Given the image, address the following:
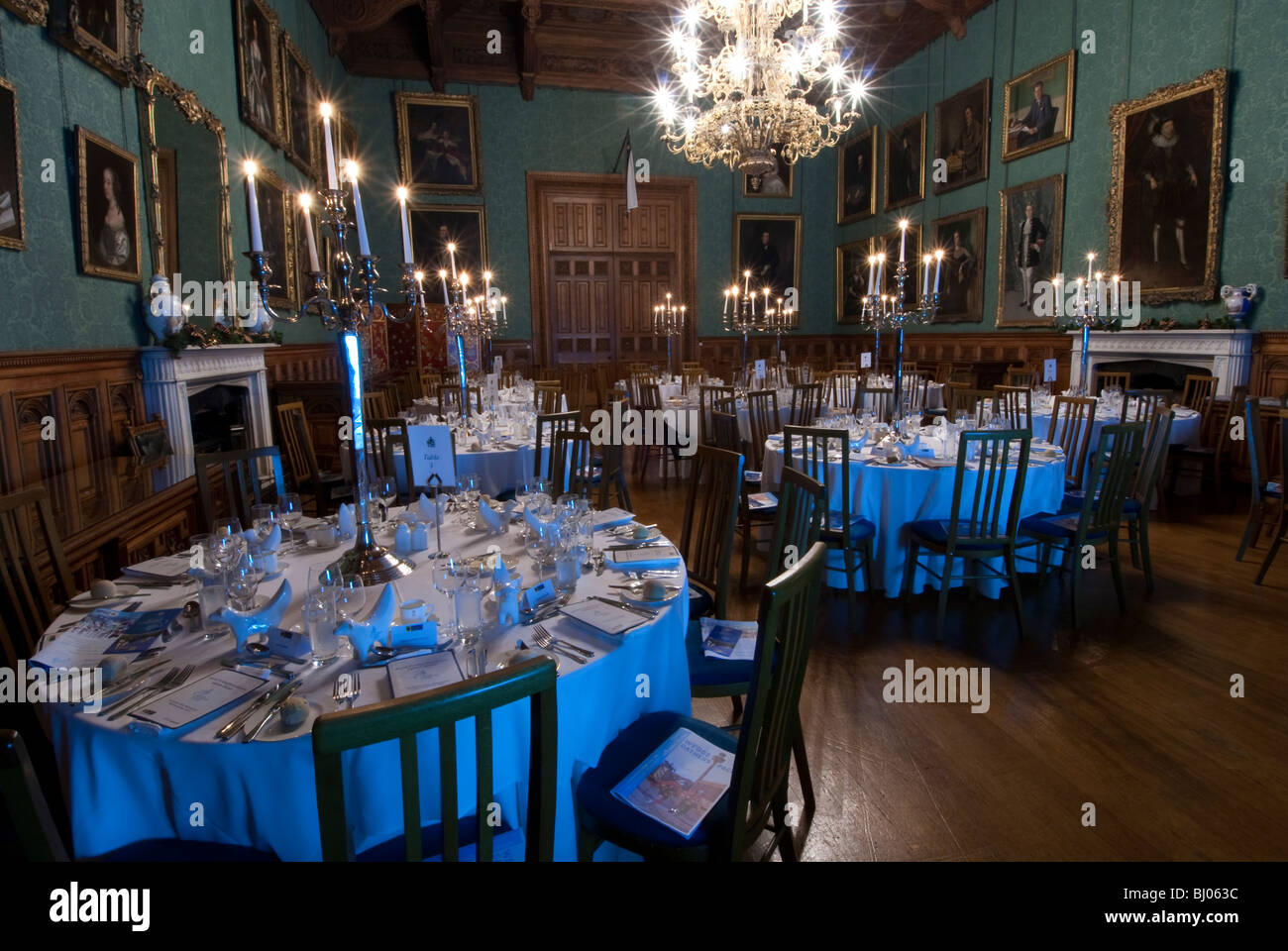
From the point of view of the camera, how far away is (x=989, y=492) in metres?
3.52

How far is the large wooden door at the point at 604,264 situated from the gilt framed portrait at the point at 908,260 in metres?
3.39

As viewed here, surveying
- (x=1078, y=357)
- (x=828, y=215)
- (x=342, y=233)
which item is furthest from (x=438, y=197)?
(x=342, y=233)

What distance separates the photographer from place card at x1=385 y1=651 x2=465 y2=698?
4.88ft

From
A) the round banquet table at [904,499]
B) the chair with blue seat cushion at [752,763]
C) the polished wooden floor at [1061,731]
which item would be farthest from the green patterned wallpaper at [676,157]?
the round banquet table at [904,499]

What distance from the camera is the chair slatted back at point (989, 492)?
135 inches

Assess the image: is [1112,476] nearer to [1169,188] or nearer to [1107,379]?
[1107,379]

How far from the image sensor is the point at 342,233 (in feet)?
7.13

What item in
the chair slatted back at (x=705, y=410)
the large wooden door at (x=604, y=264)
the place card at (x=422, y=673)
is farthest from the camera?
the large wooden door at (x=604, y=264)

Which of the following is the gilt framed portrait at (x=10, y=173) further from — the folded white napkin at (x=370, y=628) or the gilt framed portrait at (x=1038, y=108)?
the gilt framed portrait at (x=1038, y=108)

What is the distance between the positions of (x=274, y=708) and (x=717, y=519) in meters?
1.73

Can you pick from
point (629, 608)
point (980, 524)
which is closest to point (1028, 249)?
point (980, 524)

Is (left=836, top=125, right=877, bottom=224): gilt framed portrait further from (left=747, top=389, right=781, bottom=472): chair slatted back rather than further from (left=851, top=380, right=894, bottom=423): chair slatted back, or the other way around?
(left=747, top=389, right=781, bottom=472): chair slatted back
